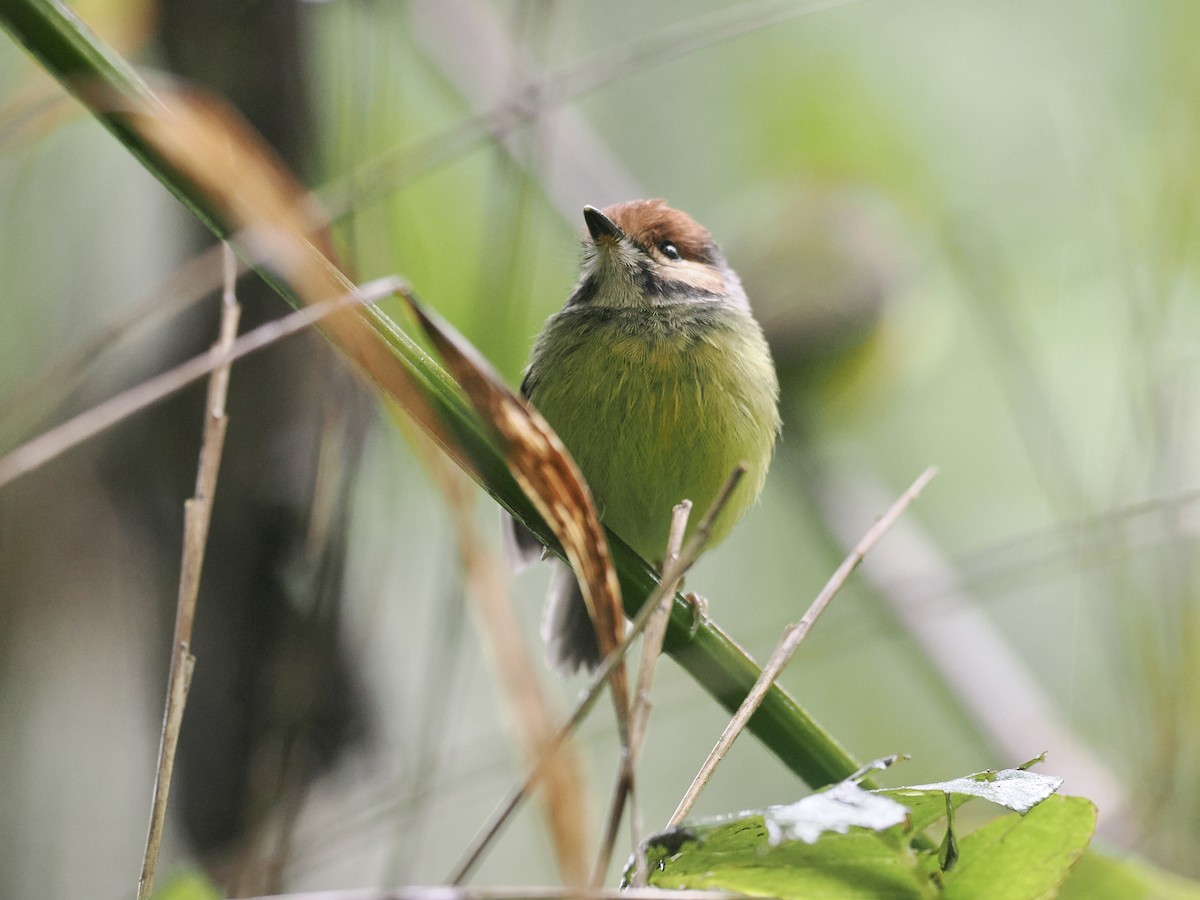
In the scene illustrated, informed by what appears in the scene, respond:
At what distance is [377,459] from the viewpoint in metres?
2.76

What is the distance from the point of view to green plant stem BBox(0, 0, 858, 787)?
1.07 m

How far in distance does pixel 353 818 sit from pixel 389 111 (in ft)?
6.08

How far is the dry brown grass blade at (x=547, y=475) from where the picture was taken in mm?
1066

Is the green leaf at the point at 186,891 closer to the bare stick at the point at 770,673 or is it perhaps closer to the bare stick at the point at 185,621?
the bare stick at the point at 185,621

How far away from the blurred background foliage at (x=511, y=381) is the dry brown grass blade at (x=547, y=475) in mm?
586

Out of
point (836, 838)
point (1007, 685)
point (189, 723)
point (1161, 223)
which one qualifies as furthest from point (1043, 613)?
point (836, 838)

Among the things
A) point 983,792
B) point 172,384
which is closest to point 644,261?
point 172,384

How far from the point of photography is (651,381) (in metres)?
2.41

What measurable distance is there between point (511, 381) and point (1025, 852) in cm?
195

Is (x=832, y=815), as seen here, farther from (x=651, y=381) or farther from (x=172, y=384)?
(x=651, y=381)

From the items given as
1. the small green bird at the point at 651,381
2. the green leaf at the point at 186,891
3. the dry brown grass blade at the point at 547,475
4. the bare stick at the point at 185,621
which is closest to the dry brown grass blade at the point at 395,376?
the dry brown grass blade at the point at 547,475

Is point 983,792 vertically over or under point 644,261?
under

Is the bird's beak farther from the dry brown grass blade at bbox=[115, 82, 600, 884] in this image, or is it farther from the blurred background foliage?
the dry brown grass blade at bbox=[115, 82, 600, 884]

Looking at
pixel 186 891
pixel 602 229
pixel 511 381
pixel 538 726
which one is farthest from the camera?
pixel 511 381
